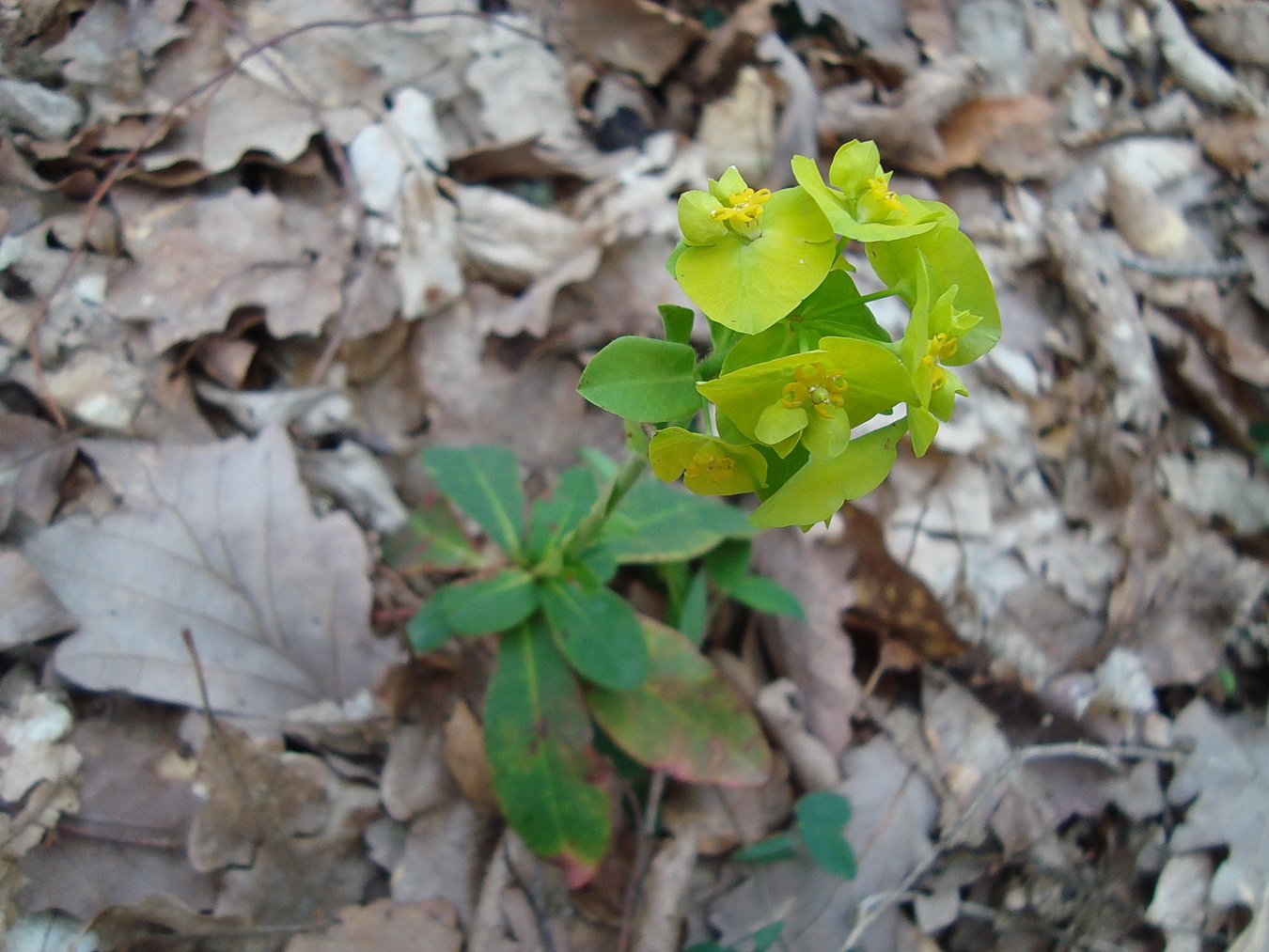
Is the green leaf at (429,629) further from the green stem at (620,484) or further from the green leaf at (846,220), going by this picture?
the green leaf at (846,220)

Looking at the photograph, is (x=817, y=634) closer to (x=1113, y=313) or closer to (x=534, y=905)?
(x=534, y=905)

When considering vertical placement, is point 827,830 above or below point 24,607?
below

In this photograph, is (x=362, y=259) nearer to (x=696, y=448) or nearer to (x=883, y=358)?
(x=696, y=448)

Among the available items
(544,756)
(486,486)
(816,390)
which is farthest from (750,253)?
(544,756)

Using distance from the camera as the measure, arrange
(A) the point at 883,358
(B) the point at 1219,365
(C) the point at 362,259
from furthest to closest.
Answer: (B) the point at 1219,365 < (C) the point at 362,259 < (A) the point at 883,358

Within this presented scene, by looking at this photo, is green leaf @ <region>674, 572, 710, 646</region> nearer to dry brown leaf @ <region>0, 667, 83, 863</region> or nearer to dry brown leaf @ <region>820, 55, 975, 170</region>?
dry brown leaf @ <region>0, 667, 83, 863</region>

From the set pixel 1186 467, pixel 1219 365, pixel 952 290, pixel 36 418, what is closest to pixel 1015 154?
pixel 1219 365
